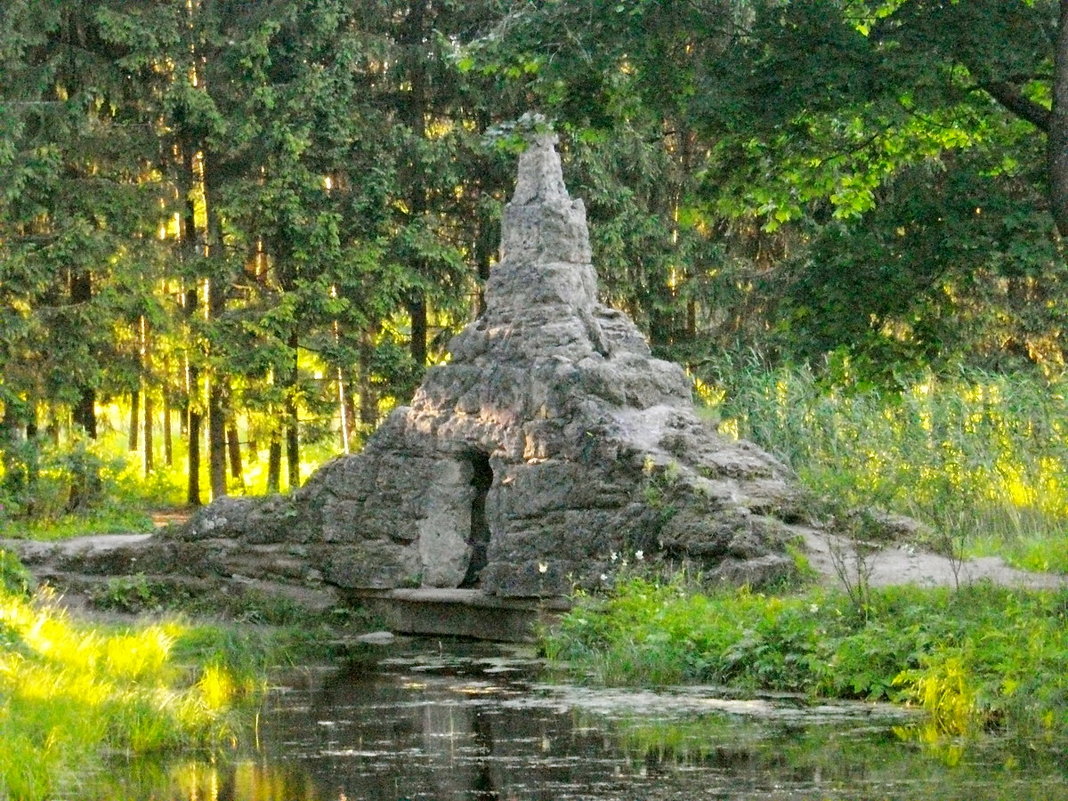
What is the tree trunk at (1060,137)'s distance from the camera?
10359mm

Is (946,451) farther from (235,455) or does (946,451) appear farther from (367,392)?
(235,455)

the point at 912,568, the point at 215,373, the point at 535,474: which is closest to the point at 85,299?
the point at 215,373

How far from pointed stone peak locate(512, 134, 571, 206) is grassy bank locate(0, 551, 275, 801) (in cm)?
596

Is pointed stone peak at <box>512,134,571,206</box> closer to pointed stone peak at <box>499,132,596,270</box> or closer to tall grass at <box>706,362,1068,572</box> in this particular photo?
pointed stone peak at <box>499,132,596,270</box>

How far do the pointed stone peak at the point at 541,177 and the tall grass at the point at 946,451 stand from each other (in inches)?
131

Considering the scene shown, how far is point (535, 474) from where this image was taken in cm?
1681

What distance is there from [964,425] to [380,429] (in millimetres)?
6219

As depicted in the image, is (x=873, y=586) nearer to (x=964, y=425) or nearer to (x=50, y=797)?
(x=964, y=425)

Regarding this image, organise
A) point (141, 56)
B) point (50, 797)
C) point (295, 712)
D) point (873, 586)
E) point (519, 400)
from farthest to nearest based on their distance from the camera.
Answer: point (141, 56), point (519, 400), point (873, 586), point (295, 712), point (50, 797)

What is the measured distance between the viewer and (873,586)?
45.3 feet

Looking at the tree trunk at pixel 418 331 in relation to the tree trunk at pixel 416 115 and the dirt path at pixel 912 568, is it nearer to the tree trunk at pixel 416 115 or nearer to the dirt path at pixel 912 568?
the tree trunk at pixel 416 115


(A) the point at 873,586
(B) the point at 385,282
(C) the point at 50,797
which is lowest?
(C) the point at 50,797

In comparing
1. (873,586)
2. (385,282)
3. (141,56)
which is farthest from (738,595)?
(141,56)

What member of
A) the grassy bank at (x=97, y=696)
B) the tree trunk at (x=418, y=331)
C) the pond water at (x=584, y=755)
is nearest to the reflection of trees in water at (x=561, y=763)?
the pond water at (x=584, y=755)
